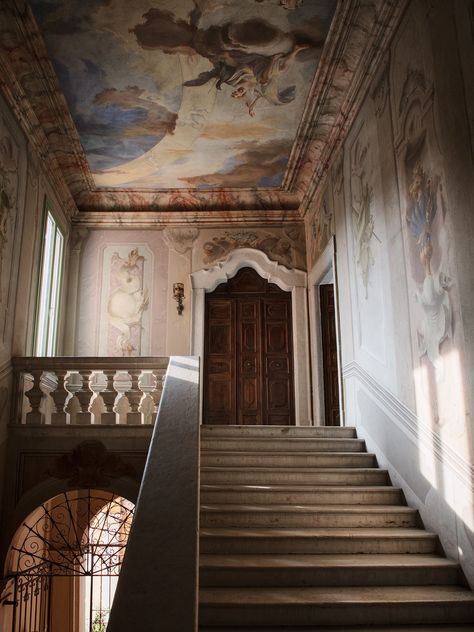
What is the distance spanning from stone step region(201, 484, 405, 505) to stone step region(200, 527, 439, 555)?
0.58 m

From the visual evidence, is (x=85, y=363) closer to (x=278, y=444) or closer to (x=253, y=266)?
(x=278, y=444)

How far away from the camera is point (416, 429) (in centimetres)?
483

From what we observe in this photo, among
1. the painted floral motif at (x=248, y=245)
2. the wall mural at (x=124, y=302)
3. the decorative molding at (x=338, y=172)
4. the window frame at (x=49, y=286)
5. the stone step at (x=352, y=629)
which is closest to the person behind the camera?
the stone step at (x=352, y=629)

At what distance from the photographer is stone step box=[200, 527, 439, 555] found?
4.06m

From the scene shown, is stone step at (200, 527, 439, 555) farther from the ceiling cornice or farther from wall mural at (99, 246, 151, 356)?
the ceiling cornice

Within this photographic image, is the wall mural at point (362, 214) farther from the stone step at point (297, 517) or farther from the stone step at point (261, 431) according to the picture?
the stone step at point (297, 517)

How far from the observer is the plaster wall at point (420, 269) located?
13.2 feet

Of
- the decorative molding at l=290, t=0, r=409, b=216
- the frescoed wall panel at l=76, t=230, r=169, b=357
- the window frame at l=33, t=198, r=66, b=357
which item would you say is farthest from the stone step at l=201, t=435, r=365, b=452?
the decorative molding at l=290, t=0, r=409, b=216

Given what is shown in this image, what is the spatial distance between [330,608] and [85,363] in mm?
4061

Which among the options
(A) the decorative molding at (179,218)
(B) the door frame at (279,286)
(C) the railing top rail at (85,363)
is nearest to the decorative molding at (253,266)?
(B) the door frame at (279,286)

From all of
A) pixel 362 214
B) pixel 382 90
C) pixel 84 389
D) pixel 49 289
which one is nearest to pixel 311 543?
pixel 84 389

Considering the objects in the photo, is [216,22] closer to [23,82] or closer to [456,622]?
[23,82]

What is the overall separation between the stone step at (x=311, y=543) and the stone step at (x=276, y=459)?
1.32 meters

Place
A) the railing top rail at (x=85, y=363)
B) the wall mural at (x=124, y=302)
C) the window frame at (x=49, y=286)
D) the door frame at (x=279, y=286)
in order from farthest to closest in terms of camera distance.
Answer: the wall mural at (x=124, y=302) < the door frame at (x=279, y=286) < the window frame at (x=49, y=286) < the railing top rail at (x=85, y=363)
